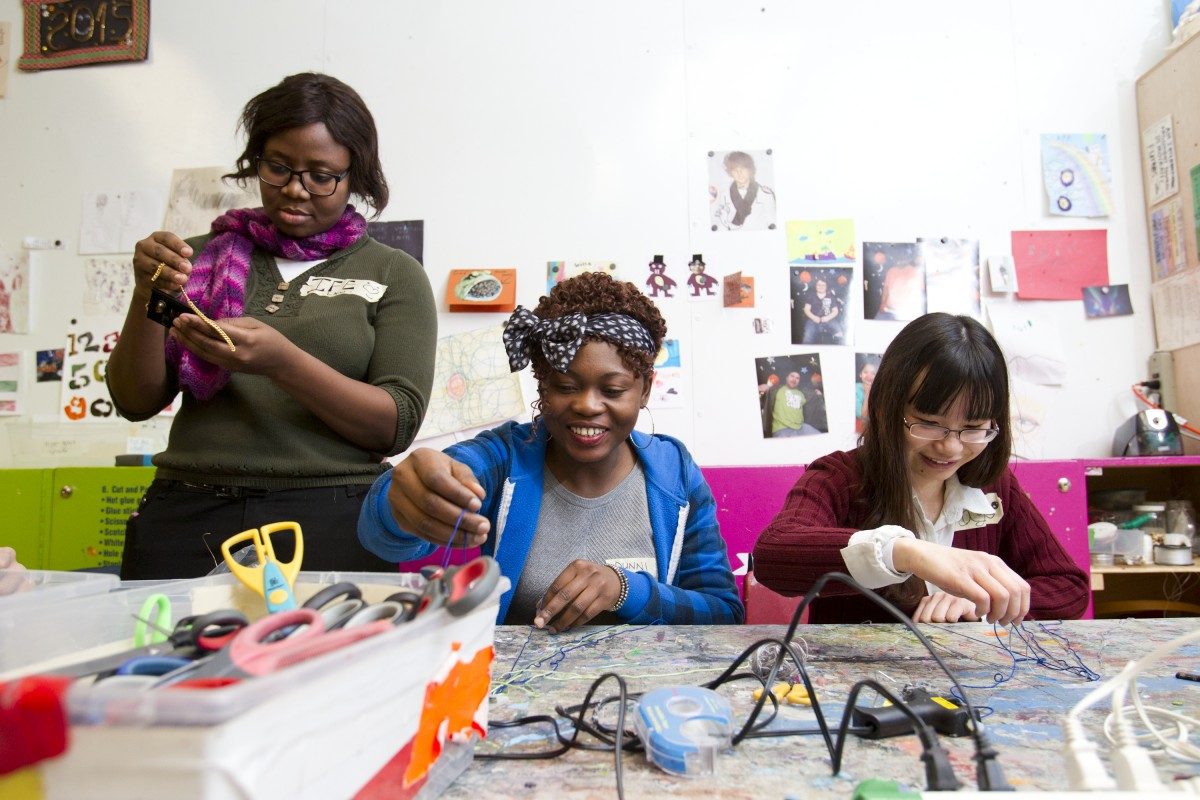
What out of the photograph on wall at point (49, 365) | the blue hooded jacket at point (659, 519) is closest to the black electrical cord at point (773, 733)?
the blue hooded jacket at point (659, 519)

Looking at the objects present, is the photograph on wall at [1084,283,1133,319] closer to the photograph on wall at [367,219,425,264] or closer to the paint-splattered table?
the paint-splattered table

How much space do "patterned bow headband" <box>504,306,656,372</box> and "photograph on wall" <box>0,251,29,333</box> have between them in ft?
6.39

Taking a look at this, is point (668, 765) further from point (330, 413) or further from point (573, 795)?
point (330, 413)

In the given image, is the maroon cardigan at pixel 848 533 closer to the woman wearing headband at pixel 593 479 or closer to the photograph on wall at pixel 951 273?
the woman wearing headband at pixel 593 479

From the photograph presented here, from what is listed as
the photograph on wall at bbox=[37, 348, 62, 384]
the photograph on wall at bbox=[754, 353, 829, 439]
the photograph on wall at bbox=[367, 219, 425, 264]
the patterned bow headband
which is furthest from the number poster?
the photograph on wall at bbox=[754, 353, 829, 439]

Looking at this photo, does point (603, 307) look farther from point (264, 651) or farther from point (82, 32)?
point (82, 32)

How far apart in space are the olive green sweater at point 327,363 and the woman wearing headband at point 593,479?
138 mm

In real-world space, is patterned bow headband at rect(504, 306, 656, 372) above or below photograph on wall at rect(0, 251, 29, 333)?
below

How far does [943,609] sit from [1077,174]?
174cm

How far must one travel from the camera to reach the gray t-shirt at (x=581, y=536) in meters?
1.02

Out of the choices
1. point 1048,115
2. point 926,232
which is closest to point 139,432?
point 926,232

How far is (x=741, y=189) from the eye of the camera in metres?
2.03

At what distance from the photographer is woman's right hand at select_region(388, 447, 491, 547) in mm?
654

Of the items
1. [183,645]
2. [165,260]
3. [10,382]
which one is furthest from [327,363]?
[10,382]
